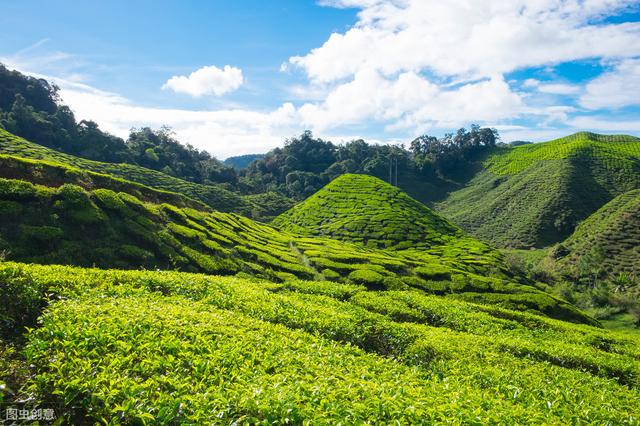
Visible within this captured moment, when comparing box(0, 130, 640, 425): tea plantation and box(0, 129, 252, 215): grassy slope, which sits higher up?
box(0, 129, 252, 215): grassy slope

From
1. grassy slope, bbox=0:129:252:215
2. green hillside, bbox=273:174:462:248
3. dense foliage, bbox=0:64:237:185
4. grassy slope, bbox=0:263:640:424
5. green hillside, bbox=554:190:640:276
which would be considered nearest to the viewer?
grassy slope, bbox=0:263:640:424

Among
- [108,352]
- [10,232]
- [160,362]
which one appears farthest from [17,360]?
[10,232]

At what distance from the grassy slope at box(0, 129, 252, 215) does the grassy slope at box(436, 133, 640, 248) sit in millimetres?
59773

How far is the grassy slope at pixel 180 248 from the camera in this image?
17.3 meters

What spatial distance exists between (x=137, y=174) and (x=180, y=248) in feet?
168

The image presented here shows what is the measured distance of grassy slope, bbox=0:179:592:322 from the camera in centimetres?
1727

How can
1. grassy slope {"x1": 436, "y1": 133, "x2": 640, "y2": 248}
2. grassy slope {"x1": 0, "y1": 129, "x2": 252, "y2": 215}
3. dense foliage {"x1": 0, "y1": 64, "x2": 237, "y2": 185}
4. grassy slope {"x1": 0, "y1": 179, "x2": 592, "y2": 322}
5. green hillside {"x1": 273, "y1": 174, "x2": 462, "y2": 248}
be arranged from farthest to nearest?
1. grassy slope {"x1": 436, "y1": 133, "x2": 640, "y2": 248}
2. dense foliage {"x1": 0, "y1": 64, "x2": 237, "y2": 185}
3. green hillside {"x1": 273, "y1": 174, "x2": 462, "y2": 248}
4. grassy slope {"x1": 0, "y1": 129, "x2": 252, "y2": 215}
5. grassy slope {"x1": 0, "y1": 179, "x2": 592, "y2": 322}

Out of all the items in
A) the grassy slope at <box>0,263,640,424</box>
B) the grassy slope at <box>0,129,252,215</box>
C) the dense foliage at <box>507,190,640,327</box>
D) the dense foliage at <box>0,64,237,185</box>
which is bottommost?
the dense foliage at <box>507,190,640,327</box>

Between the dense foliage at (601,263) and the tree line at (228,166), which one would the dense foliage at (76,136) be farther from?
the dense foliage at (601,263)

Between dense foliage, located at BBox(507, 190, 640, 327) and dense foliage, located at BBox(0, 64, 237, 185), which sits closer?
dense foliage, located at BBox(507, 190, 640, 327)

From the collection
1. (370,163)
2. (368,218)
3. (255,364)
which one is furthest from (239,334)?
(370,163)

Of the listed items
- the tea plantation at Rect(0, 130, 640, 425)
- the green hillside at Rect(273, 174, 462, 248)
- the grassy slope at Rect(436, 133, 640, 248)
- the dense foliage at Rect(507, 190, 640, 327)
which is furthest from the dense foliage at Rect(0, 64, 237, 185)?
the dense foliage at Rect(507, 190, 640, 327)

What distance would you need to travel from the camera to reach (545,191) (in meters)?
94.4

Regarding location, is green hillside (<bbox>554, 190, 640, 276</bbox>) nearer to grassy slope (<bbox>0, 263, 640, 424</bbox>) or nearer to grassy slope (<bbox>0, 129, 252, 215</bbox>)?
grassy slope (<bbox>0, 263, 640, 424</bbox>)
